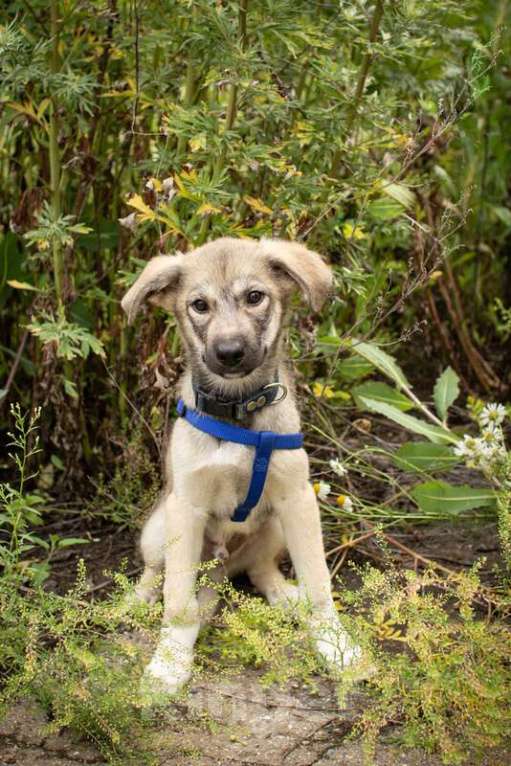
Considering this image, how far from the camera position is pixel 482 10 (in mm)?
5609

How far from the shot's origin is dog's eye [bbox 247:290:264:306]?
3.39 meters

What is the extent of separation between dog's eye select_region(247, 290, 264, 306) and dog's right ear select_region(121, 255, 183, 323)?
266 mm

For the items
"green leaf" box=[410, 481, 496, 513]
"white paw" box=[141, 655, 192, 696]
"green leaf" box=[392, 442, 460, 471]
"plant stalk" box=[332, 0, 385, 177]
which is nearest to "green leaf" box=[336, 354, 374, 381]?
"green leaf" box=[392, 442, 460, 471]

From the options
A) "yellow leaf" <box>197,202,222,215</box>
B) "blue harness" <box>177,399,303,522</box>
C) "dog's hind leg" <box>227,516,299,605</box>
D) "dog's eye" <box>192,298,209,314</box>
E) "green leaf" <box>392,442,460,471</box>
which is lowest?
"dog's hind leg" <box>227,516,299,605</box>

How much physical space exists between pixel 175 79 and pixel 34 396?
4.51 ft

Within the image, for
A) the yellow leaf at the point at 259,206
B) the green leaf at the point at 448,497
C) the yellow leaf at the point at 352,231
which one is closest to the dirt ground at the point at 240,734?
the green leaf at the point at 448,497

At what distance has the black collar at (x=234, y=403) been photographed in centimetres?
345

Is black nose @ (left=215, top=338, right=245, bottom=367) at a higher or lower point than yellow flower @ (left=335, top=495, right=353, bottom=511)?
higher

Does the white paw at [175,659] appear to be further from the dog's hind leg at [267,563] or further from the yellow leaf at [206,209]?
the yellow leaf at [206,209]

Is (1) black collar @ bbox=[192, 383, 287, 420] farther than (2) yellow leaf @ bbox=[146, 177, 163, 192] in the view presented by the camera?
No

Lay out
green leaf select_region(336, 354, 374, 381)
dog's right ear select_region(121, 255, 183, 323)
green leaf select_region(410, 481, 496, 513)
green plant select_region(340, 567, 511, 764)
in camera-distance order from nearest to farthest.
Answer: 1. green plant select_region(340, 567, 511, 764)
2. dog's right ear select_region(121, 255, 183, 323)
3. green leaf select_region(410, 481, 496, 513)
4. green leaf select_region(336, 354, 374, 381)

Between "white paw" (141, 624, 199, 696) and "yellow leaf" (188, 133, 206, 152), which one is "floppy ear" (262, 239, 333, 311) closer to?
"yellow leaf" (188, 133, 206, 152)

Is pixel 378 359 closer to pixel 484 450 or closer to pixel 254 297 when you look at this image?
pixel 484 450

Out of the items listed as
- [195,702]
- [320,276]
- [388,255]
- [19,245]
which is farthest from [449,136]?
[195,702]
